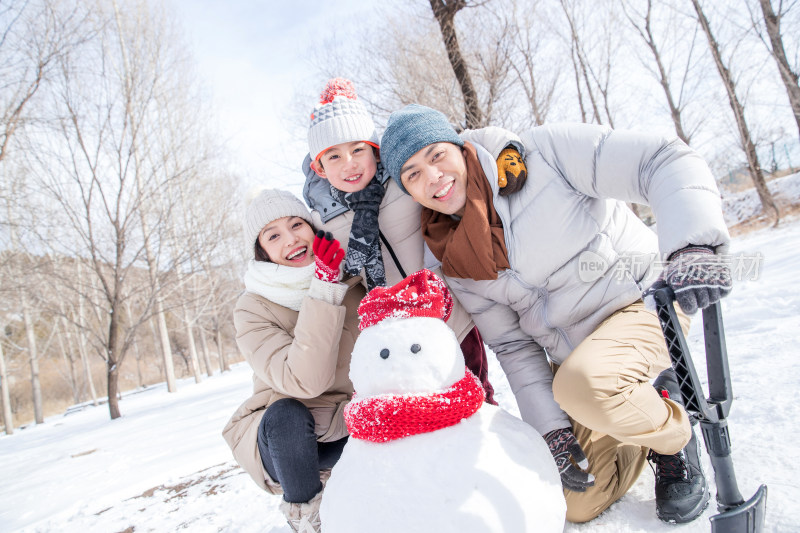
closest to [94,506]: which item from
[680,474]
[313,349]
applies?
[313,349]

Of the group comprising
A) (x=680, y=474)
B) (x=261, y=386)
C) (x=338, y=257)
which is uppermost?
(x=338, y=257)

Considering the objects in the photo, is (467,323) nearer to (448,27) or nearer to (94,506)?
(94,506)

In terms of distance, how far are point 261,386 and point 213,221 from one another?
40.7 ft

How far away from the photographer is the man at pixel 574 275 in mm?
1384

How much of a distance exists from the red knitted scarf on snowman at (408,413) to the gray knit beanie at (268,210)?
1.08m

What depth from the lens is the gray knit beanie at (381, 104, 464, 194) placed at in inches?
66.9

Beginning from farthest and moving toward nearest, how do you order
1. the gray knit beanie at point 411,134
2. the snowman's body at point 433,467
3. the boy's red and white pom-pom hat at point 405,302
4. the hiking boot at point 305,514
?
the gray knit beanie at point 411,134
the hiking boot at point 305,514
the boy's red and white pom-pom hat at point 405,302
the snowman's body at point 433,467

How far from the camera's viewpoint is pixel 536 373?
5.66 ft

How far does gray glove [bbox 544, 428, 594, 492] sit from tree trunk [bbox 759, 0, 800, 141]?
36.6ft

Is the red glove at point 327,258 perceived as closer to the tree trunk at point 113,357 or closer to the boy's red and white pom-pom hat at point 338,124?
the boy's red and white pom-pom hat at point 338,124

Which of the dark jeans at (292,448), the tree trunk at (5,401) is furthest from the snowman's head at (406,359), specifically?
the tree trunk at (5,401)

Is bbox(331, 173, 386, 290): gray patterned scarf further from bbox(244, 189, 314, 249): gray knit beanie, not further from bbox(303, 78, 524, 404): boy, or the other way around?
bbox(244, 189, 314, 249): gray knit beanie

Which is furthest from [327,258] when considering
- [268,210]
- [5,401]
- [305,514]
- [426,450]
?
[5,401]

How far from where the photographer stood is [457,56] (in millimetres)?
6840
